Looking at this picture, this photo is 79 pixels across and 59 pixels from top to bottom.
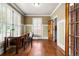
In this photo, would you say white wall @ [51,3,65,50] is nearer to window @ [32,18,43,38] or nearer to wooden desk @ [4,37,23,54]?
wooden desk @ [4,37,23,54]

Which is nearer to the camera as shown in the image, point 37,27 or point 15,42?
point 15,42

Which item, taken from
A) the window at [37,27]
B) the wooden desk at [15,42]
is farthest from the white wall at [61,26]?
the window at [37,27]

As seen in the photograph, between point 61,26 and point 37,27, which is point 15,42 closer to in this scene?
point 61,26

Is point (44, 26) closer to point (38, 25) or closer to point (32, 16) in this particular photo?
point (38, 25)

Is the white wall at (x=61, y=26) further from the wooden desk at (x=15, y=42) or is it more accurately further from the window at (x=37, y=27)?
the window at (x=37, y=27)

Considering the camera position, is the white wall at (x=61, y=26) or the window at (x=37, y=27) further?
the window at (x=37, y=27)

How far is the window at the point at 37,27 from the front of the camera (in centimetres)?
1396

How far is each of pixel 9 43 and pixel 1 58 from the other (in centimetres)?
478

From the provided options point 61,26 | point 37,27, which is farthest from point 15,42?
point 37,27

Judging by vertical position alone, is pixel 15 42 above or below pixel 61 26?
below

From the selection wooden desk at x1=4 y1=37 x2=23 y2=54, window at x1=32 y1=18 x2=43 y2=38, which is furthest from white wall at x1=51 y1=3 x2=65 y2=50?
window at x1=32 y1=18 x2=43 y2=38

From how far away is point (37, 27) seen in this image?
14.0 metres

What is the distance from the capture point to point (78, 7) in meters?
3.26

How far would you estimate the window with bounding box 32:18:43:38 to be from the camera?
13961mm
